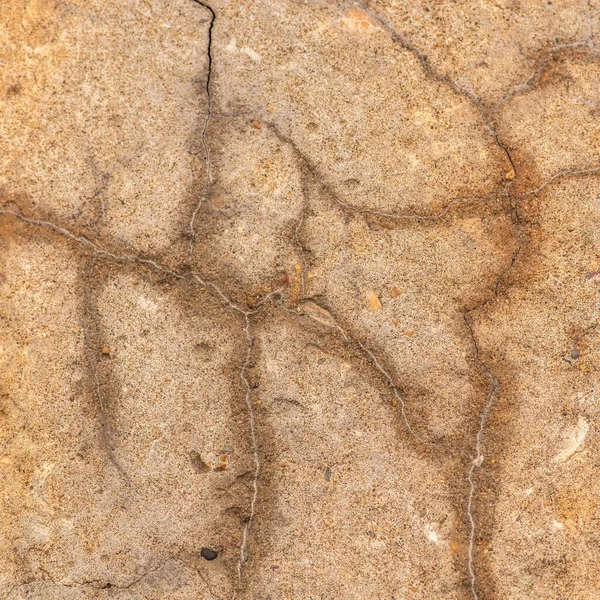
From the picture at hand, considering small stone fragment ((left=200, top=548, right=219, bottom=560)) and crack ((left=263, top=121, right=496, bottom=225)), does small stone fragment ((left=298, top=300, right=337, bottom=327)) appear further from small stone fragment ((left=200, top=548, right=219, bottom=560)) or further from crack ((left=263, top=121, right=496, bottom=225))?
small stone fragment ((left=200, top=548, right=219, bottom=560))

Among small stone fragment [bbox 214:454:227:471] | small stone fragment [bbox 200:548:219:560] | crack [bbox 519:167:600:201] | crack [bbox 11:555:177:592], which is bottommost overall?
crack [bbox 11:555:177:592]

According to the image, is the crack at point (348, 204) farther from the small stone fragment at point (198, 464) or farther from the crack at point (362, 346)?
the small stone fragment at point (198, 464)

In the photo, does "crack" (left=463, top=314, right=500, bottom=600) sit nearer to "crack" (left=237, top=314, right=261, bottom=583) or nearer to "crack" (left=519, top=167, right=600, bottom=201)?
"crack" (left=519, top=167, right=600, bottom=201)

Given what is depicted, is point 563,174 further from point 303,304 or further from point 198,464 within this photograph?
point 198,464

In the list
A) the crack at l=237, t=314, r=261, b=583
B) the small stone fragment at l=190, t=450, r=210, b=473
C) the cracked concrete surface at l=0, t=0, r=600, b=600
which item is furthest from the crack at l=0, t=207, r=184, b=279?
the small stone fragment at l=190, t=450, r=210, b=473

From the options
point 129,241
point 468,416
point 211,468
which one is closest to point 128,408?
point 211,468

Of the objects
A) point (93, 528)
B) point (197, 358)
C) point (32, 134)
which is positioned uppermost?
point (32, 134)

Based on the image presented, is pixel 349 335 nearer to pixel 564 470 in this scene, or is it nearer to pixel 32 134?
pixel 564 470

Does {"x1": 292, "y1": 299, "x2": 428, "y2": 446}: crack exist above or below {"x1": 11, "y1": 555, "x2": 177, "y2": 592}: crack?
above
